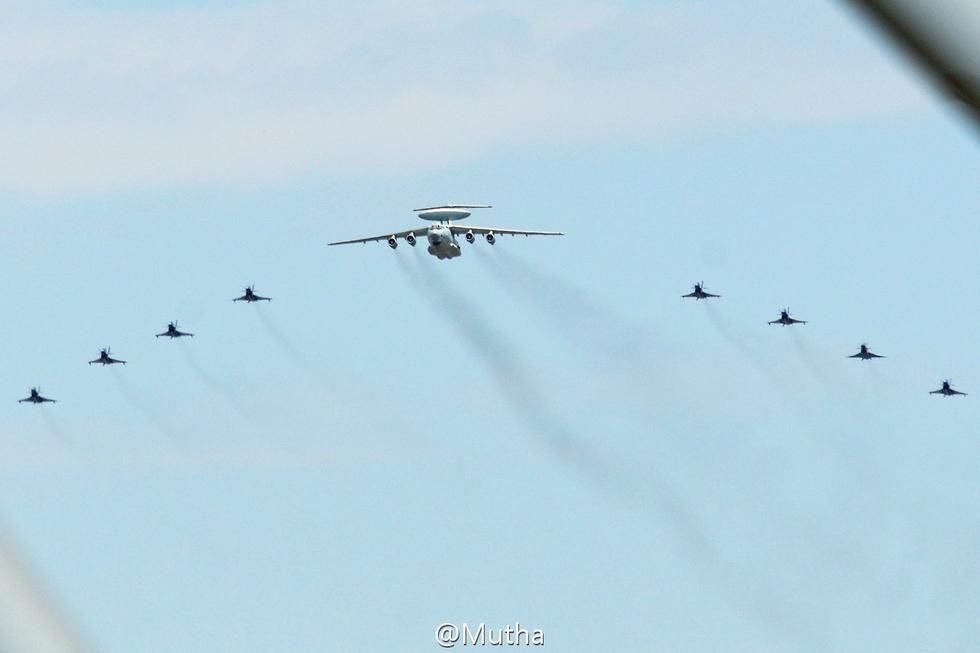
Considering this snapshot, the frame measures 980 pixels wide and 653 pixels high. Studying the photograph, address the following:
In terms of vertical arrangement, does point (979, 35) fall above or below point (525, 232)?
below

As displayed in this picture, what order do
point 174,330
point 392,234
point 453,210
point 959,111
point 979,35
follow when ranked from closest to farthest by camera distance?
1. point 979,35
2. point 959,111
3. point 453,210
4. point 392,234
5. point 174,330

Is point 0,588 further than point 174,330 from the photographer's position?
No

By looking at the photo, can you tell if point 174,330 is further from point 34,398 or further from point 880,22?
point 880,22

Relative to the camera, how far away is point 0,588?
3381mm

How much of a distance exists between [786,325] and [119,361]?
60638 millimetres

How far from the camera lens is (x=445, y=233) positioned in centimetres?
11206

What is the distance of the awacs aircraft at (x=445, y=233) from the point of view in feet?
Answer: 366

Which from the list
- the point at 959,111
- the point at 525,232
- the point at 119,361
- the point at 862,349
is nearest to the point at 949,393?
the point at 862,349

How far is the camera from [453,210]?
115m

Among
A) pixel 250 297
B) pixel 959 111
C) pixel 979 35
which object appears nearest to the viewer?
pixel 979 35

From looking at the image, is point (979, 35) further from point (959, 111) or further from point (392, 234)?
point (392, 234)

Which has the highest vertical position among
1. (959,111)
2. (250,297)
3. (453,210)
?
(250,297)

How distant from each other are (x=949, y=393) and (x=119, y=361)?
7451 cm

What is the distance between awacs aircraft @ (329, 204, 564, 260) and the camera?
111625 millimetres
